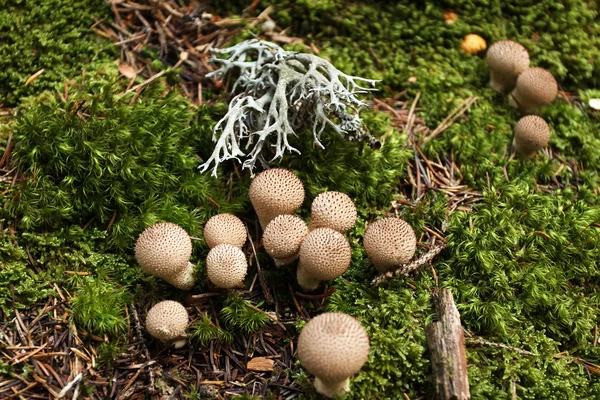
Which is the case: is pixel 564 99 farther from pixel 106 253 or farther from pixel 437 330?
pixel 106 253

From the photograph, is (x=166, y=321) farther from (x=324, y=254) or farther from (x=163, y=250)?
A: (x=324, y=254)

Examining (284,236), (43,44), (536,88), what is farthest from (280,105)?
(536,88)

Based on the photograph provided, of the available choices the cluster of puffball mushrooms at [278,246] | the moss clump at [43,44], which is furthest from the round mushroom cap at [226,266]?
the moss clump at [43,44]

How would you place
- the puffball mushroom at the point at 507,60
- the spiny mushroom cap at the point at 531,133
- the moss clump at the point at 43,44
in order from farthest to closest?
1. the puffball mushroom at the point at 507,60
2. the spiny mushroom cap at the point at 531,133
3. the moss clump at the point at 43,44

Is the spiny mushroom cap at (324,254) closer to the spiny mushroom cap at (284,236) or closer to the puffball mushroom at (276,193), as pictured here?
the spiny mushroom cap at (284,236)

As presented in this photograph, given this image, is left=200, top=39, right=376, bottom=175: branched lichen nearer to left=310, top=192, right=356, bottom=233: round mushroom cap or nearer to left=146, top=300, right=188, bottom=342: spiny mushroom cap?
left=310, top=192, right=356, bottom=233: round mushroom cap

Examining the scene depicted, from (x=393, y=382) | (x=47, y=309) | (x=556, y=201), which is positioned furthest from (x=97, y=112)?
(x=556, y=201)
